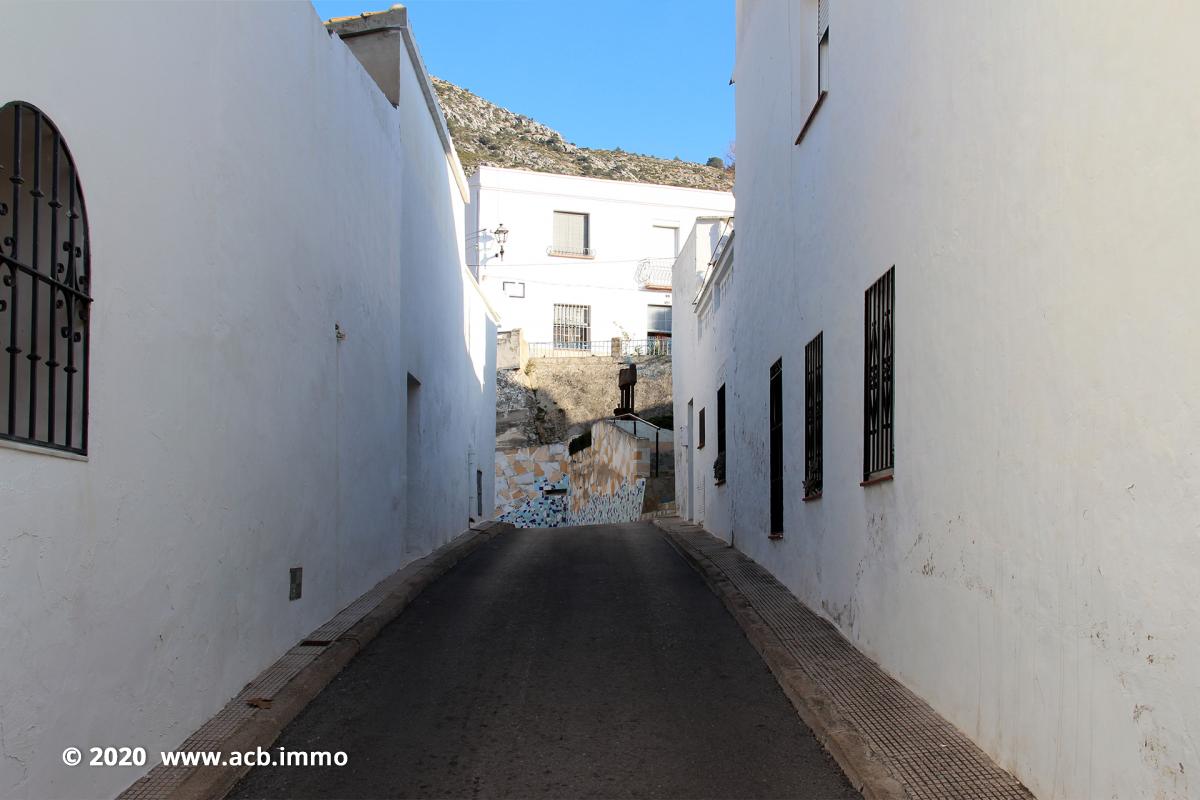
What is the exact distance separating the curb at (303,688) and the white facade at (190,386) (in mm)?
260

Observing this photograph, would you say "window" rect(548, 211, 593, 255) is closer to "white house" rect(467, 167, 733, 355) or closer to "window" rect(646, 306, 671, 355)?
"white house" rect(467, 167, 733, 355)

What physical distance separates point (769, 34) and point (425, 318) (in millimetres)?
5756

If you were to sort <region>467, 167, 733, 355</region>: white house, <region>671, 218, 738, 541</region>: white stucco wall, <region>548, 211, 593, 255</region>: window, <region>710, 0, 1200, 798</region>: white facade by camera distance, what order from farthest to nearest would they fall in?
<region>548, 211, 593, 255</region>: window, <region>467, 167, 733, 355</region>: white house, <region>671, 218, 738, 541</region>: white stucco wall, <region>710, 0, 1200, 798</region>: white facade

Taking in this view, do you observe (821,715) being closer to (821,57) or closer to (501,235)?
(821,57)

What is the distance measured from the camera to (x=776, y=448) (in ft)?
36.4

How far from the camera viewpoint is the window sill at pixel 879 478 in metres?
6.32

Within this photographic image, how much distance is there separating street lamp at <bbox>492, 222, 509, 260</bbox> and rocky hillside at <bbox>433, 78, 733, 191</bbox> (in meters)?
11.4

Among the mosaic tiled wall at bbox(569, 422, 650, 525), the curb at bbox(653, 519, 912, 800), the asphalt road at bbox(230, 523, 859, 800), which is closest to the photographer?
the curb at bbox(653, 519, 912, 800)

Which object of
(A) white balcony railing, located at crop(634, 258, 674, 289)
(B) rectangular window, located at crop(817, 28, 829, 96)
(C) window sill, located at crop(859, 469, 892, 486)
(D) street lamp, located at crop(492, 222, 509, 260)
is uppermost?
(D) street lamp, located at crop(492, 222, 509, 260)

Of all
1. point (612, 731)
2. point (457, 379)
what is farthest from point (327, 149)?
point (457, 379)

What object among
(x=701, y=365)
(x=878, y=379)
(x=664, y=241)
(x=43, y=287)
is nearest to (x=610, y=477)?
(x=701, y=365)

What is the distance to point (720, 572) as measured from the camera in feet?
36.5

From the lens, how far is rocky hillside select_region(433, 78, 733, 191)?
4798 centimetres

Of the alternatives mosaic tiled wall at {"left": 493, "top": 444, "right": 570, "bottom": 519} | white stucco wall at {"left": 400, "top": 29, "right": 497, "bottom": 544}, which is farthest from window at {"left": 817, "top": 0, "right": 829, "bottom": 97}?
mosaic tiled wall at {"left": 493, "top": 444, "right": 570, "bottom": 519}
